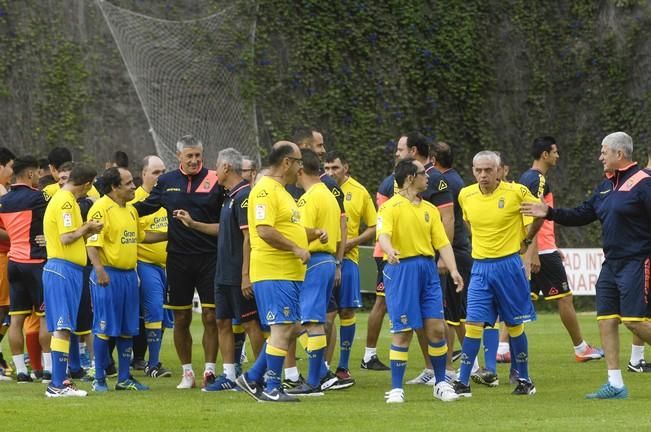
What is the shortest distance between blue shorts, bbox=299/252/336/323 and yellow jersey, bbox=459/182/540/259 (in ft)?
5.16

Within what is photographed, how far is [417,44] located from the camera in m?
27.9

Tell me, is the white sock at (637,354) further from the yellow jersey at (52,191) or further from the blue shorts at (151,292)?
the yellow jersey at (52,191)

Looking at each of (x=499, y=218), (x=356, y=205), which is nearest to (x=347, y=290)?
(x=356, y=205)

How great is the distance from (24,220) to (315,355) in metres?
4.02

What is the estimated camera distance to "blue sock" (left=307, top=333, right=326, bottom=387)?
38.8 ft

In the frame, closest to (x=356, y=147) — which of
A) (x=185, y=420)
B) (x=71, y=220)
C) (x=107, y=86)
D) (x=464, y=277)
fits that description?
(x=107, y=86)

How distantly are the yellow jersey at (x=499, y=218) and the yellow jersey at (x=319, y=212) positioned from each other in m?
1.50

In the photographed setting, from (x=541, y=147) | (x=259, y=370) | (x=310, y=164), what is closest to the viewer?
(x=259, y=370)

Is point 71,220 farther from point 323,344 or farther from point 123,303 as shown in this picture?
point 323,344

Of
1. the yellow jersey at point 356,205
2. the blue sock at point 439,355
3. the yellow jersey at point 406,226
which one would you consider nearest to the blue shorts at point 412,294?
the yellow jersey at point 406,226

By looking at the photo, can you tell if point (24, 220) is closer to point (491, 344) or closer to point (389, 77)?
point (491, 344)

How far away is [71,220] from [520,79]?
18051 millimetres

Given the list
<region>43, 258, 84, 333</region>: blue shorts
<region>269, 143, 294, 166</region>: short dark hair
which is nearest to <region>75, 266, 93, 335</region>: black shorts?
<region>43, 258, 84, 333</region>: blue shorts

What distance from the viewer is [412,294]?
37.5ft
